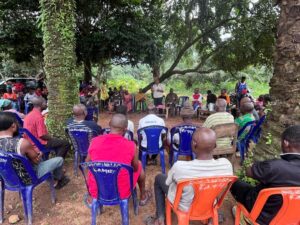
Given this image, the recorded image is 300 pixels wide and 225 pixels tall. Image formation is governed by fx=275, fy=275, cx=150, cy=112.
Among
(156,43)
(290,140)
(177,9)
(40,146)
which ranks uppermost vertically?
(177,9)

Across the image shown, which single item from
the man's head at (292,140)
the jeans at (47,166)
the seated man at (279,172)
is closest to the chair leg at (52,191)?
the jeans at (47,166)

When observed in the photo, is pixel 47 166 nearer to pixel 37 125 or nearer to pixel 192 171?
pixel 37 125

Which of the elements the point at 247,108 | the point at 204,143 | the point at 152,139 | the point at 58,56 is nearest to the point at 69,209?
the point at 152,139

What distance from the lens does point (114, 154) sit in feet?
9.98

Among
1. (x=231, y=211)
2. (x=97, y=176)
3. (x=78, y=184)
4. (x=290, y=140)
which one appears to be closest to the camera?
(x=290, y=140)

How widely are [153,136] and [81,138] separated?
3.87 feet

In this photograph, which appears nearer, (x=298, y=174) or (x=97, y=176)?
(x=298, y=174)

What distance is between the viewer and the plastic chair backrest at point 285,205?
219cm

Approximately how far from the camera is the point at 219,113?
4.78m

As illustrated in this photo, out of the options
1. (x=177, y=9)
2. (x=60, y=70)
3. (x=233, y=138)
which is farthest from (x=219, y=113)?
(x=177, y=9)

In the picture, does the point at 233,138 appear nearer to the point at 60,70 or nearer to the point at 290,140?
the point at 290,140

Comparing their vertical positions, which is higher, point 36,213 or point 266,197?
point 266,197

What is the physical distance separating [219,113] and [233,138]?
486 mm

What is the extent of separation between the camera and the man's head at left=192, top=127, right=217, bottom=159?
2.59 meters
